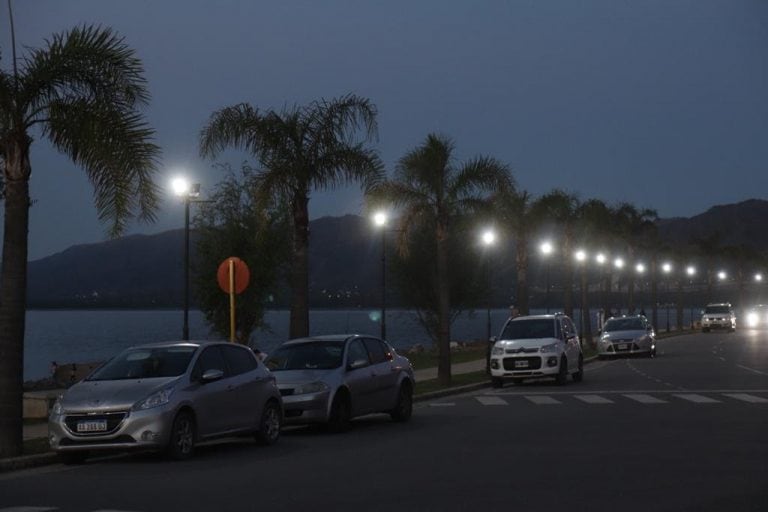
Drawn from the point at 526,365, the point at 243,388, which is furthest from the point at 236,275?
the point at 526,365

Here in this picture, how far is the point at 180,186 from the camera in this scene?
93.4 feet

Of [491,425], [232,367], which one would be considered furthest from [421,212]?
[232,367]

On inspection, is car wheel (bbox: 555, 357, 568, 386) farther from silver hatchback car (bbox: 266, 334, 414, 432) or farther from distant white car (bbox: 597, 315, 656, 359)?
distant white car (bbox: 597, 315, 656, 359)

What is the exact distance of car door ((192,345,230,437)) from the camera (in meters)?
17.5

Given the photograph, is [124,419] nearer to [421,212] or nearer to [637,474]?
[637,474]

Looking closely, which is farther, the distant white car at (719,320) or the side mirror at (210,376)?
the distant white car at (719,320)

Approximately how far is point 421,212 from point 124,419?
21.7m

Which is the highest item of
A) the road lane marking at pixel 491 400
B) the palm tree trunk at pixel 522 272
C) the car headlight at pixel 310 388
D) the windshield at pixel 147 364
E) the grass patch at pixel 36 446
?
the palm tree trunk at pixel 522 272

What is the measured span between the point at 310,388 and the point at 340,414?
68cm

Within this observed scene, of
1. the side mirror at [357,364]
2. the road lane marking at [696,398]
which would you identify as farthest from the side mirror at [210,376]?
the road lane marking at [696,398]

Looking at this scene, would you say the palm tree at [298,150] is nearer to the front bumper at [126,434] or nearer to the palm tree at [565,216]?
the front bumper at [126,434]

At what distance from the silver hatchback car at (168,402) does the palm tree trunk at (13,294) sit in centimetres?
77

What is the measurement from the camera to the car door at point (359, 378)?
851 inches

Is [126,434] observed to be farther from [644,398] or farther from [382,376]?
[644,398]
